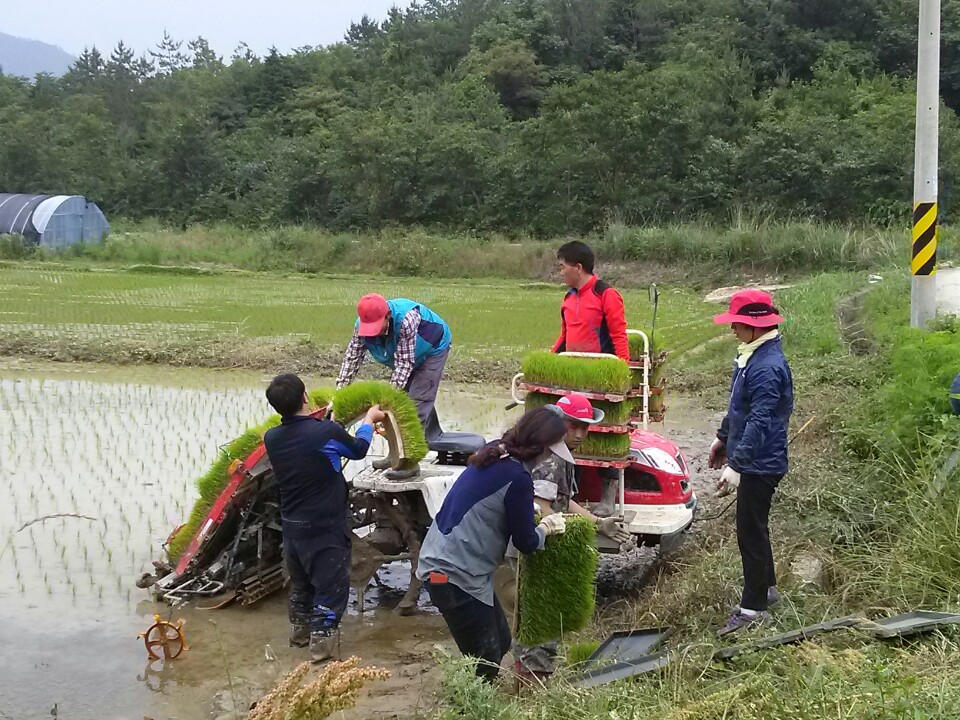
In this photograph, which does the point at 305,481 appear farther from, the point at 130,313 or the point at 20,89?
the point at 20,89

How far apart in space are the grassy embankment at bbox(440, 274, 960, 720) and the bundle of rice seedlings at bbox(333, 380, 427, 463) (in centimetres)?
135

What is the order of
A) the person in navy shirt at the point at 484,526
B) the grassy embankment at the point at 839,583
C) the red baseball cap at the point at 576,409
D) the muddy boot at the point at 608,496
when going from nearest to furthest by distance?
the grassy embankment at the point at 839,583
the person in navy shirt at the point at 484,526
the red baseball cap at the point at 576,409
the muddy boot at the point at 608,496

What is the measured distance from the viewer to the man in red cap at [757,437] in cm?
452

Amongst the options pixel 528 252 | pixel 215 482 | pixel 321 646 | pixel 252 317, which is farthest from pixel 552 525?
pixel 528 252

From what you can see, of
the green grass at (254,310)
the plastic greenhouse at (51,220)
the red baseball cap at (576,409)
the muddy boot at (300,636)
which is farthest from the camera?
the plastic greenhouse at (51,220)

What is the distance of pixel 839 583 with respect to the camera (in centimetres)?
476

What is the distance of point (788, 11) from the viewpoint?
46781 millimetres

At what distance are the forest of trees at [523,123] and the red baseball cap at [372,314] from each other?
28.3 m

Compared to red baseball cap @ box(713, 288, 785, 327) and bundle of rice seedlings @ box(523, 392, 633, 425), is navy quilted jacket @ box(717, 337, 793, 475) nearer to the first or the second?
red baseball cap @ box(713, 288, 785, 327)

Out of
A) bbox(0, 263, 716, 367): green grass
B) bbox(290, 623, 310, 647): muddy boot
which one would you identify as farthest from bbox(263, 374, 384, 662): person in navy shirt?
bbox(0, 263, 716, 367): green grass

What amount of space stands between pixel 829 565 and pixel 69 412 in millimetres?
8445

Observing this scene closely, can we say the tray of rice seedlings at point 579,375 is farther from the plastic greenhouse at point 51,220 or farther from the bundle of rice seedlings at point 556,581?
the plastic greenhouse at point 51,220

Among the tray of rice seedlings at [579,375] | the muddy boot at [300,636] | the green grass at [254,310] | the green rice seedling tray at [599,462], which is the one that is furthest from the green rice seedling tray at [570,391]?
the green grass at [254,310]

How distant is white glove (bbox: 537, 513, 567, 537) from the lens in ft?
13.2
